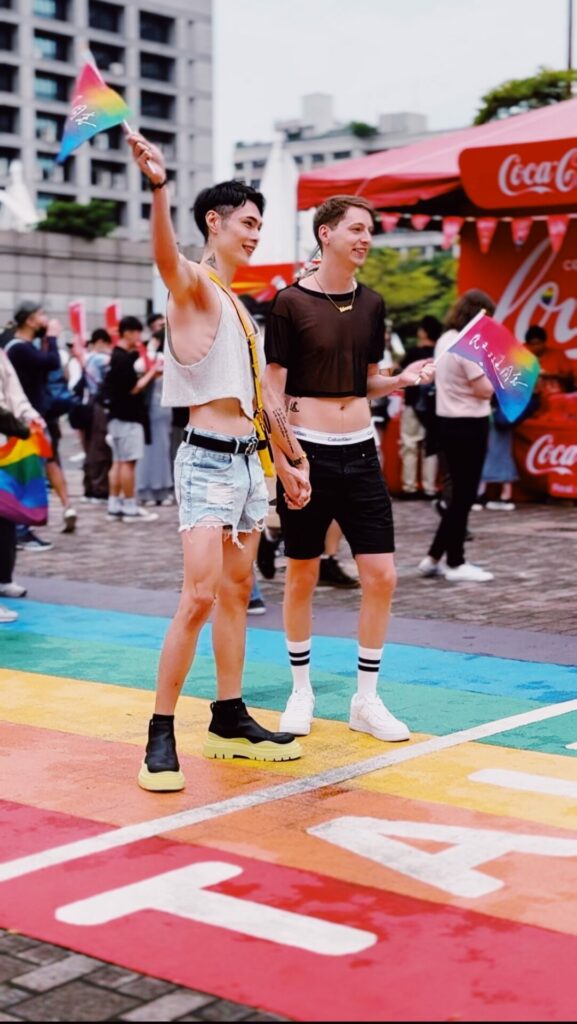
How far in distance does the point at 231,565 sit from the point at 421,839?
4.20 ft

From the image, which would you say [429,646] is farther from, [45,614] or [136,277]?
[136,277]

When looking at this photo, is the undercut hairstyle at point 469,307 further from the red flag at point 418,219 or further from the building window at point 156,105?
the building window at point 156,105

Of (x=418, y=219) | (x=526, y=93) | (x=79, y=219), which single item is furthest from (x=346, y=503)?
(x=79, y=219)

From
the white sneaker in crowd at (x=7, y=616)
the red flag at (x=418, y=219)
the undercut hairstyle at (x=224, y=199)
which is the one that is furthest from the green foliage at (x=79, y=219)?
the undercut hairstyle at (x=224, y=199)

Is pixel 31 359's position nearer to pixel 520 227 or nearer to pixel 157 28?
pixel 520 227

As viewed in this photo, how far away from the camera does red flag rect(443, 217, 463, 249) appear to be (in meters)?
15.6

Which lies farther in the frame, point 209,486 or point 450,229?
point 450,229

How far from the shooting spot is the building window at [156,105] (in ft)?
342

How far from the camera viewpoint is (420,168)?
48.3 feet

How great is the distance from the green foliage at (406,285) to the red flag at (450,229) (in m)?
62.8

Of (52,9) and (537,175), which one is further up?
(52,9)

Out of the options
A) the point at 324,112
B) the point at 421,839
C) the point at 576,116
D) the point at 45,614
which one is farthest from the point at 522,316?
the point at 324,112

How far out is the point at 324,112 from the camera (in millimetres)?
141000

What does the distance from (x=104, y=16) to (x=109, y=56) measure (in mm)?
2683
